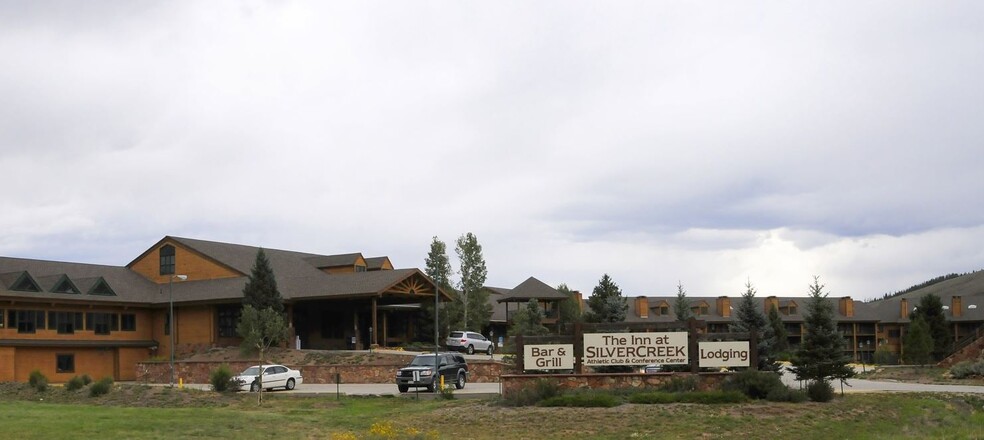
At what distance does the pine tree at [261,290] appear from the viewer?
194 feet

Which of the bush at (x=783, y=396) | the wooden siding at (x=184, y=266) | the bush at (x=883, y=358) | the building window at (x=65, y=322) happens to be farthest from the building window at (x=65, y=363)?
the bush at (x=883, y=358)

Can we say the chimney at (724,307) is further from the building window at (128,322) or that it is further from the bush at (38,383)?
the bush at (38,383)

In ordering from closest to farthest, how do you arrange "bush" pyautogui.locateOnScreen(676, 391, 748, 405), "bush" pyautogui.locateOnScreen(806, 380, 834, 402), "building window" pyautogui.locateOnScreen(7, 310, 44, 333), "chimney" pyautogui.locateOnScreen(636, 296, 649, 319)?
"bush" pyautogui.locateOnScreen(676, 391, 748, 405) < "bush" pyautogui.locateOnScreen(806, 380, 834, 402) < "building window" pyautogui.locateOnScreen(7, 310, 44, 333) < "chimney" pyautogui.locateOnScreen(636, 296, 649, 319)

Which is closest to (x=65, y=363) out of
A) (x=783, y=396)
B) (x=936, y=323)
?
(x=783, y=396)

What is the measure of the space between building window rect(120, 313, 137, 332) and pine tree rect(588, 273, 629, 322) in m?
32.4

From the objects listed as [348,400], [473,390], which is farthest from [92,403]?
[473,390]

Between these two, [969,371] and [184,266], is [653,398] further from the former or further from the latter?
[184,266]

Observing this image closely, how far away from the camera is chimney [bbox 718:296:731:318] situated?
320 feet

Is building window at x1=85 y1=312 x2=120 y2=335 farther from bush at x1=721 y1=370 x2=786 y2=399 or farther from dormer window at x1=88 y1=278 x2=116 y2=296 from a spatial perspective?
bush at x1=721 y1=370 x2=786 y2=399

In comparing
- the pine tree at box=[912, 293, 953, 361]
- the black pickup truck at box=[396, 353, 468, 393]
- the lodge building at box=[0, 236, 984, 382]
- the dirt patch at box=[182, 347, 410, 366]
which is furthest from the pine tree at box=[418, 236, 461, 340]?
the pine tree at box=[912, 293, 953, 361]

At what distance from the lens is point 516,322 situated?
Result: 6181 cm

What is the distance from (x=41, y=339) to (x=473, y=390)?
107 feet

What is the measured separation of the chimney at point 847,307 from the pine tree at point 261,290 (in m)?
62.9

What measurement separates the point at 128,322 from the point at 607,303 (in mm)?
34376
